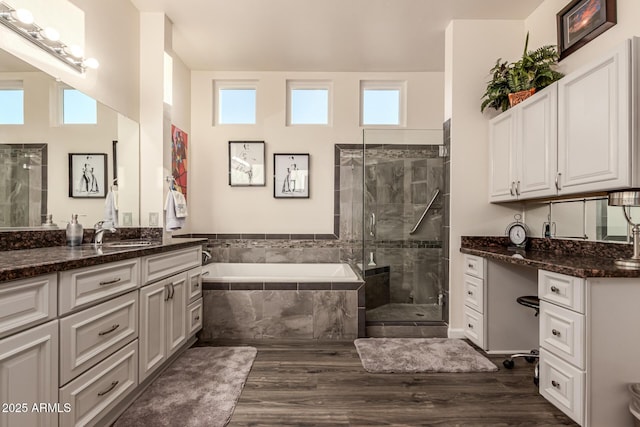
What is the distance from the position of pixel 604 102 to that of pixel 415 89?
8.10 feet

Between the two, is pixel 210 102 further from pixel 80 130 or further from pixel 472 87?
pixel 472 87

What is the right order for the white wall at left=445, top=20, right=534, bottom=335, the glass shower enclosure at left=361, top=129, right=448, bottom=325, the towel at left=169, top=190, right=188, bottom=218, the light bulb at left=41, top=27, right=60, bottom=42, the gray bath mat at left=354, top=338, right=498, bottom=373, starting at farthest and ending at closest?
1. the glass shower enclosure at left=361, top=129, right=448, bottom=325
2. the white wall at left=445, top=20, right=534, bottom=335
3. the towel at left=169, top=190, right=188, bottom=218
4. the gray bath mat at left=354, top=338, right=498, bottom=373
5. the light bulb at left=41, top=27, right=60, bottom=42

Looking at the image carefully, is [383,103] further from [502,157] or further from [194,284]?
[194,284]

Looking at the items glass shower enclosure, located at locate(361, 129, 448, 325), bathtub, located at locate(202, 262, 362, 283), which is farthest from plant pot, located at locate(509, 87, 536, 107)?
bathtub, located at locate(202, 262, 362, 283)

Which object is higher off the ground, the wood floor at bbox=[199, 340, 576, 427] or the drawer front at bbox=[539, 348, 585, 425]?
the drawer front at bbox=[539, 348, 585, 425]

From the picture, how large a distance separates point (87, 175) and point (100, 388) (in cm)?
143

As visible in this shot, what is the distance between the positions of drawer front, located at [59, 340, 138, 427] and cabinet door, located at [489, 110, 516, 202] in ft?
9.25

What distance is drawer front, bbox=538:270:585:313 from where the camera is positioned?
161 centimetres

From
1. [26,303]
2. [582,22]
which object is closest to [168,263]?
[26,303]

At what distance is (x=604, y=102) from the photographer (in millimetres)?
1739

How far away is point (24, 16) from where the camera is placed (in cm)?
172

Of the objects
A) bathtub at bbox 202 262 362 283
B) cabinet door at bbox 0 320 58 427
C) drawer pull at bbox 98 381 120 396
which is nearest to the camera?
cabinet door at bbox 0 320 58 427

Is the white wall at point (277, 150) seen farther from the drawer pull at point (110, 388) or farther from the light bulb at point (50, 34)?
the drawer pull at point (110, 388)

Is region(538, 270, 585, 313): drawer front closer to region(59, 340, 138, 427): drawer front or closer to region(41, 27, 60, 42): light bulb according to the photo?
region(59, 340, 138, 427): drawer front
